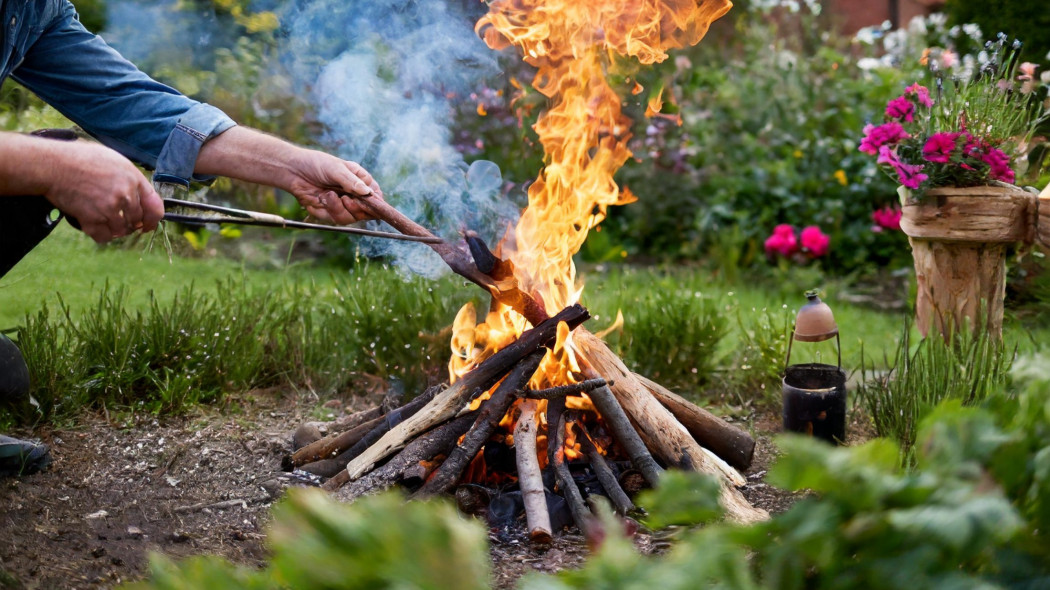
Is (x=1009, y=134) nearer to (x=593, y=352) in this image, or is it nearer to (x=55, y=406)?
(x=593, y=352)

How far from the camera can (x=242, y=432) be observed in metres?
3.78

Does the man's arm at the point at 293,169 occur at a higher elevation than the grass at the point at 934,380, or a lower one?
higher

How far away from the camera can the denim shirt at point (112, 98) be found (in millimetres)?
3176

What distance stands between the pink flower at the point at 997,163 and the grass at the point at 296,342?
2.73 ft

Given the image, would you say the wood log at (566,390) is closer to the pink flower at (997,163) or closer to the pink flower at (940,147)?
the pink flower at (940,147)

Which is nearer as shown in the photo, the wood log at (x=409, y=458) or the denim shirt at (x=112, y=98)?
the wood log at (x=409, y=458)

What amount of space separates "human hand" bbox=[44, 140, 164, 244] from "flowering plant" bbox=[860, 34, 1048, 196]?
2.78m

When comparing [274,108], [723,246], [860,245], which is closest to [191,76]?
[274,108]

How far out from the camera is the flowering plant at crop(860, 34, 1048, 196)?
3.69 meters

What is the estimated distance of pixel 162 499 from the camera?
311 cm

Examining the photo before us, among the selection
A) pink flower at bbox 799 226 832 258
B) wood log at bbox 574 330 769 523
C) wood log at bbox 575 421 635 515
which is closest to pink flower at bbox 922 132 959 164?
wood log at bbox 574 330 769 523

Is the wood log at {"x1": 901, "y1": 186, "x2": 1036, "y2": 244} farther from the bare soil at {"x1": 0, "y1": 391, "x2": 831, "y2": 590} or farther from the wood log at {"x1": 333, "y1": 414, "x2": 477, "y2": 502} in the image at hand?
the wood log at {"x1": 333, "y1": 414, "x2": 477, "y2": 502}

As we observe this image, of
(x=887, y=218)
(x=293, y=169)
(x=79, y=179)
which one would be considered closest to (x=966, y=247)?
(x=293, y=169)

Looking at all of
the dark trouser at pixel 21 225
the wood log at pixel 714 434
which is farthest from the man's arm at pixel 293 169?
the wood log at pixel 714 434
